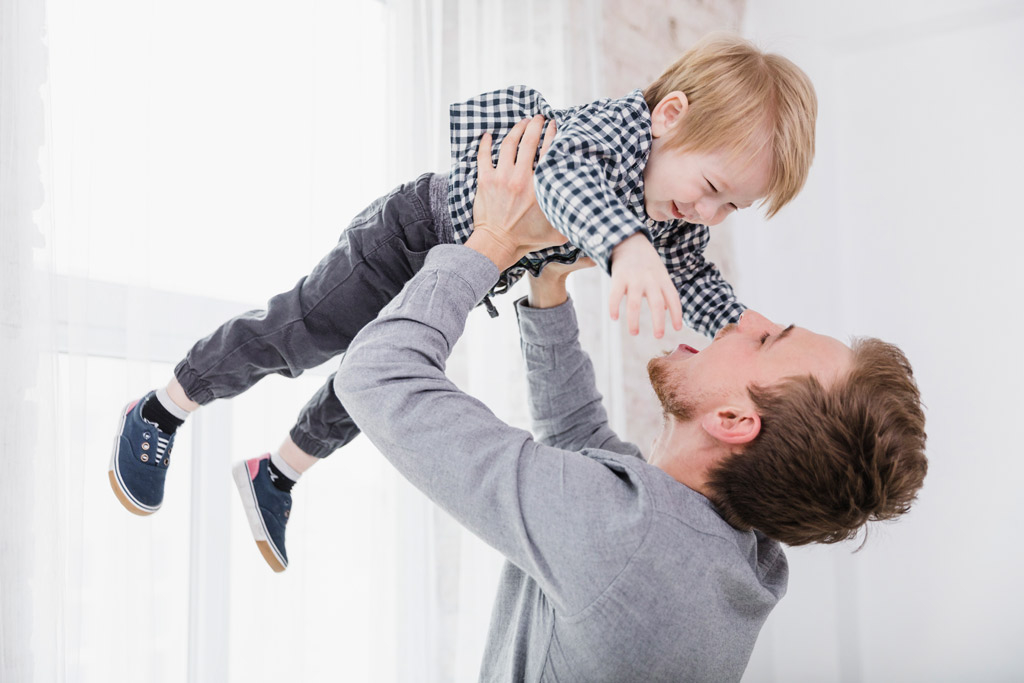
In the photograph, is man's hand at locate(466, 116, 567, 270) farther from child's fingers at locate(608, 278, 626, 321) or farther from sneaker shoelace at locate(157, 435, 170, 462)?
sneaker shoelace at locate(157, 435, 170, 462)

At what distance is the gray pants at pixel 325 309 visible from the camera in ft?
4.48

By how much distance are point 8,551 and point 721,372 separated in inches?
45.1

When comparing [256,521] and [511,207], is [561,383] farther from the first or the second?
[256,521]

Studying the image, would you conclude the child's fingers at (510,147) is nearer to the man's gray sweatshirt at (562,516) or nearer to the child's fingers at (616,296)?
the man's gray sweatshirt at (562,516)

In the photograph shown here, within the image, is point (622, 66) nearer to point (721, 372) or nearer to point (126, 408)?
point (721, 372)

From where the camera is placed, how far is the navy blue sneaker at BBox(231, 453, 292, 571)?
148 centimetres

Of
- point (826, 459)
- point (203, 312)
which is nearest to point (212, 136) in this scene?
point (203, 312)

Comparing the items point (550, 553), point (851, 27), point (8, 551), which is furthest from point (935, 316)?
point (8, 551)

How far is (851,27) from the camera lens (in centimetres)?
308

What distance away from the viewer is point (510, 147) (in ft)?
4.34

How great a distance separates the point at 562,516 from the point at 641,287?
294mm

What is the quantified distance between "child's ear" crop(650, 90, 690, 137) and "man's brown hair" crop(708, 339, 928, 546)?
47cm

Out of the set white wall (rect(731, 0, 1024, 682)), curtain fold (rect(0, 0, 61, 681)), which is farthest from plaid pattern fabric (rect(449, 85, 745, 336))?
white wall (rect(731, 0, 1024, 682))

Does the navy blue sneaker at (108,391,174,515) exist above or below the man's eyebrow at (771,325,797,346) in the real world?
below
